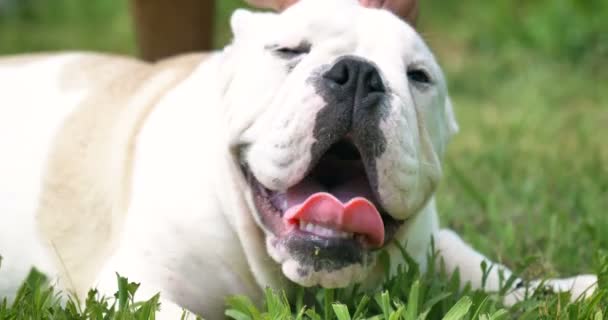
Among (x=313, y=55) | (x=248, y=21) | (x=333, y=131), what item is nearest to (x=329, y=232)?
(x=333, y=131)

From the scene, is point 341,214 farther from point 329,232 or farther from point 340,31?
point 340,31

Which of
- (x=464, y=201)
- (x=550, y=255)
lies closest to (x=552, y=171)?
(x=464, y=201)

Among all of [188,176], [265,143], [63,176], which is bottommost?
[63,176]

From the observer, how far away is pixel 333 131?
8.16 ft

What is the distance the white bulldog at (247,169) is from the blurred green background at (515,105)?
1.64ft

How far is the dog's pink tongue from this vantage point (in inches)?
95.9

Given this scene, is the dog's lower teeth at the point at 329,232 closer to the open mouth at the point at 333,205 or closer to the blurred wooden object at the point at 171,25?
the open mouth at the point at 333,205

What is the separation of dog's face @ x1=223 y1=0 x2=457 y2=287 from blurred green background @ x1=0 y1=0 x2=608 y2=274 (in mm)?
481

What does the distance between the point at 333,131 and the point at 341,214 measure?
19cm

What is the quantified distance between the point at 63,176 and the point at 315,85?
1.01 metres

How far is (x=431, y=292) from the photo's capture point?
9.19ft

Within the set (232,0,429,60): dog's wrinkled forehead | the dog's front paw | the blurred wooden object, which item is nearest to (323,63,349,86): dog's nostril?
(232,0,429,60): dog's wrinkled forehead

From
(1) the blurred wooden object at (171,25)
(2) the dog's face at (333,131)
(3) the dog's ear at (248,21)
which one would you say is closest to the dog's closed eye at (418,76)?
(2) the dog's face at (333,131)

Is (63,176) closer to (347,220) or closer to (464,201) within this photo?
(347,220)
